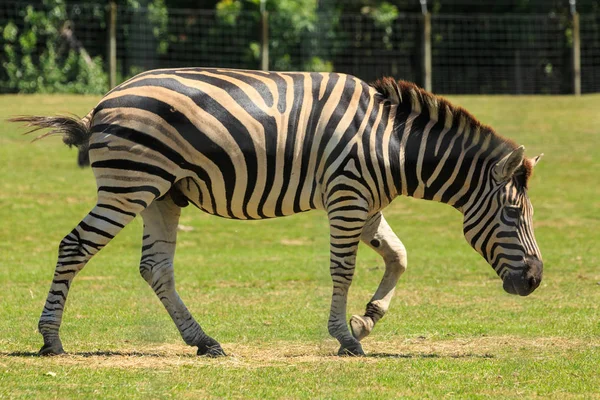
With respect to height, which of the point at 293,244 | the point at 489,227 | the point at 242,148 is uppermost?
the point at 242,148

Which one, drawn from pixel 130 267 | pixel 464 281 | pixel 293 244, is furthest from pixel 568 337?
pixel 293 244

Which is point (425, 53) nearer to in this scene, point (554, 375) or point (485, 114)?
point (485, 114)

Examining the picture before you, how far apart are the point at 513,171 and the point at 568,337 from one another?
1868mm

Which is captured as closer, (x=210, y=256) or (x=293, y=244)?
(x=210, y=256)

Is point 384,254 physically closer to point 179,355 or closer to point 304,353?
point 304,353

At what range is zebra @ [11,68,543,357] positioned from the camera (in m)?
9.07

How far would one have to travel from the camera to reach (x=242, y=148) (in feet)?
30.6

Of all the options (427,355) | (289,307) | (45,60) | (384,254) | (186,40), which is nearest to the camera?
(427,355)

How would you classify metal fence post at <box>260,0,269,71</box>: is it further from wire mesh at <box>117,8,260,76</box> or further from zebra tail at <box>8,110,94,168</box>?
zebra tail at <box>8,110,94,168</box>

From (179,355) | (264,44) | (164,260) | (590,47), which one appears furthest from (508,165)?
(590,47)

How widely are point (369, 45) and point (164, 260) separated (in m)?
21.1

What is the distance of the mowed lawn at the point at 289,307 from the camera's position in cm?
786

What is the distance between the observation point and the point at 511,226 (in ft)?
31.0

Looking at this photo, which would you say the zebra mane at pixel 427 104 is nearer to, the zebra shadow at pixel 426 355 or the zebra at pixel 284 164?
the zebra at pixel 284 164
